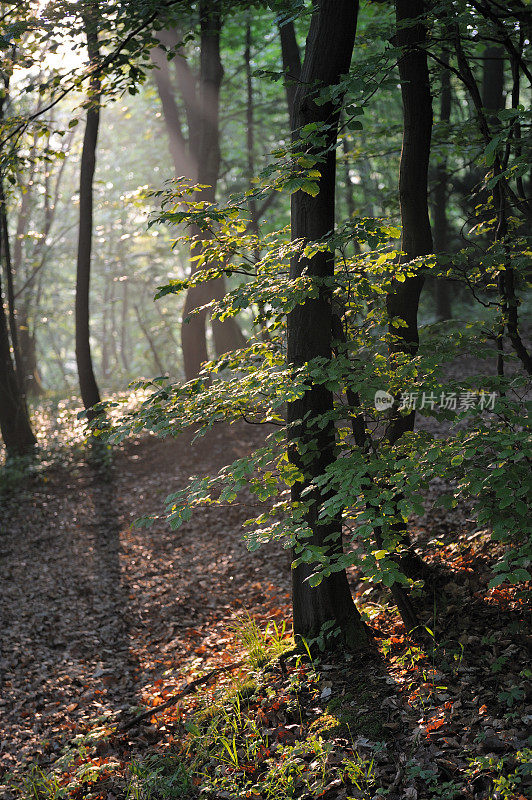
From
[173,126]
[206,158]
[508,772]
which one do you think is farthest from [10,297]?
[508,772]

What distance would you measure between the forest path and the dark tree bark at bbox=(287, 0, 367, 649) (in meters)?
1.73

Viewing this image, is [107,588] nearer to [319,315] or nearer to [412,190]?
[319,315]

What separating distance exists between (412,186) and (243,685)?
4160 millimetres

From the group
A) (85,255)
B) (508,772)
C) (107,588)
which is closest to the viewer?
(508,772)

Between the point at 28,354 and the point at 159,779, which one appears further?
the point at 28,354

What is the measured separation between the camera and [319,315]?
451 centimetres

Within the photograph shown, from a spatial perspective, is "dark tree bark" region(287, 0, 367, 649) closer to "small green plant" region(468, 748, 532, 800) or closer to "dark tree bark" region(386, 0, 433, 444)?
"dark tree bark" region(386, 0, 433, 444)

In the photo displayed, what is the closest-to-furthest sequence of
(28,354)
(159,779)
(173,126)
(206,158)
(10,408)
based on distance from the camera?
(159,779)
(206,158)
(10,408)
(173,126)
(28,354)

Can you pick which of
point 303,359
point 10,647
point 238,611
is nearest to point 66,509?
point 10,647

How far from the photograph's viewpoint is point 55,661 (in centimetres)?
633

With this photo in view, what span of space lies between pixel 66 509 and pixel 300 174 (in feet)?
26.4

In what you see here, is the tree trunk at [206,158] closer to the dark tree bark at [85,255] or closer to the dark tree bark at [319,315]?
the dark tree bark at [85,255]

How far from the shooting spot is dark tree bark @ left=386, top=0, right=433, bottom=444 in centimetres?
480

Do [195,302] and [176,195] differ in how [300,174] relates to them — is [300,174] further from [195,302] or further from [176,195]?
[195,302]
